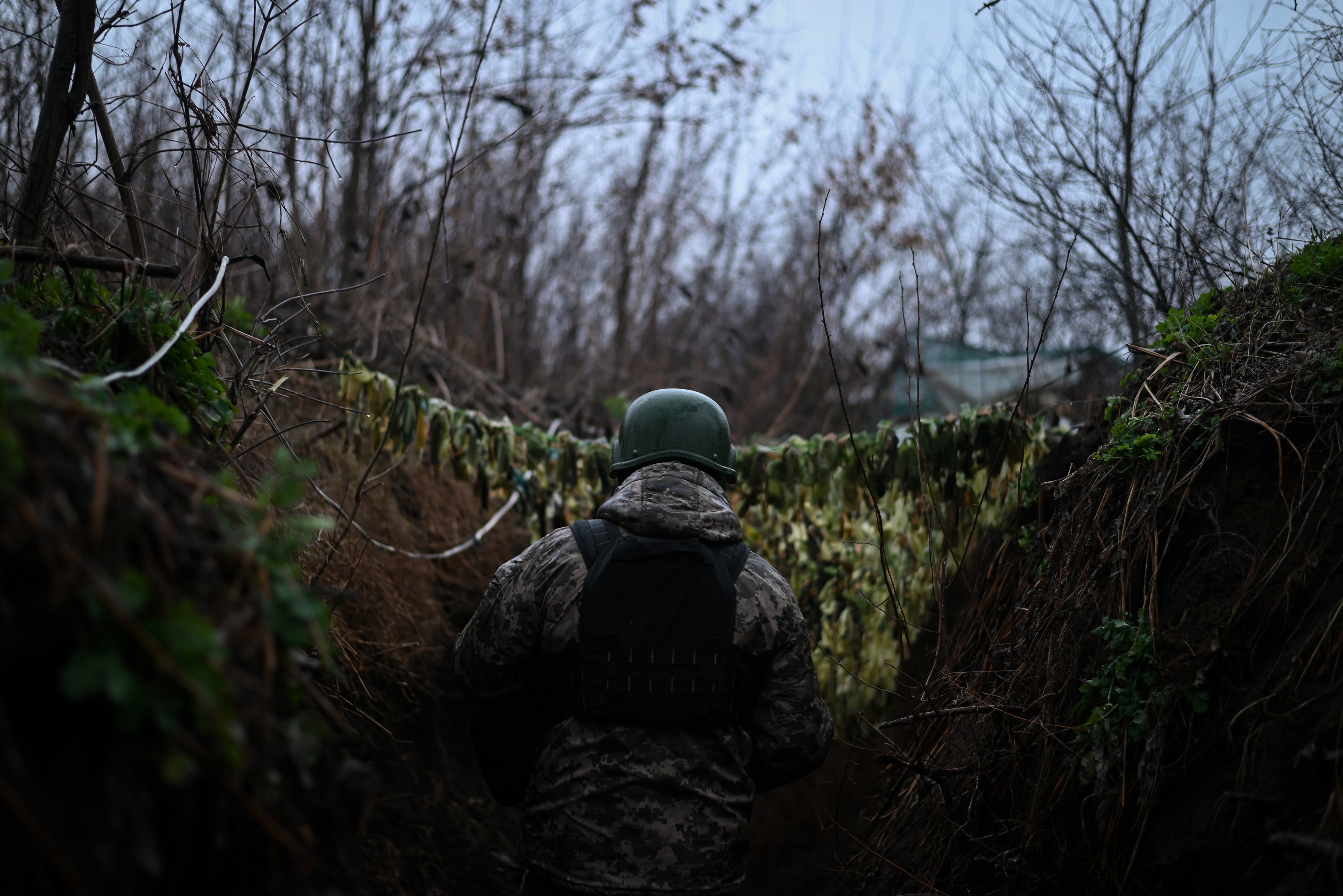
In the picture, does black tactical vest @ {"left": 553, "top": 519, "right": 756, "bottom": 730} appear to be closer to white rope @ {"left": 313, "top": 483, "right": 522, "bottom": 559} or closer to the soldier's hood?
the soldier's hood

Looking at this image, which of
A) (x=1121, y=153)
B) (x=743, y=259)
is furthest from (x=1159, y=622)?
(x=743, y=259)

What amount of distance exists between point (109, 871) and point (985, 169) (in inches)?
207

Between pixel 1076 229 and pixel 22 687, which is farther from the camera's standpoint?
pixel 1076 229

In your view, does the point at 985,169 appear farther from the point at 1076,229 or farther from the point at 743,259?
the point at 743,259

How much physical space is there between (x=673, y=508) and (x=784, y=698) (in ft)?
2.06

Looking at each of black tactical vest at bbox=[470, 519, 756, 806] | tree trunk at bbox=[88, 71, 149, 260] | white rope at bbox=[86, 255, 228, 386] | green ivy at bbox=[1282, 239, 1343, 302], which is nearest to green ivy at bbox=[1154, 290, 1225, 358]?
green ivy at bbox=[1282, 239, 1343, 302]

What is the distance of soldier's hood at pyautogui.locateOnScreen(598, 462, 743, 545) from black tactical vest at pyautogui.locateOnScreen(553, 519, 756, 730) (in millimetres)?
37

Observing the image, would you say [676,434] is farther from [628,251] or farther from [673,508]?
[628,251]

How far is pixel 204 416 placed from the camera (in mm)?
2244

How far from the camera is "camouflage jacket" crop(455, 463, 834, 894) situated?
2.32 meters

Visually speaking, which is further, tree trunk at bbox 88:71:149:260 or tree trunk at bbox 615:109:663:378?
tree trunk at bbox 615:109:663:378

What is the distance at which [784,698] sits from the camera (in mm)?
2531

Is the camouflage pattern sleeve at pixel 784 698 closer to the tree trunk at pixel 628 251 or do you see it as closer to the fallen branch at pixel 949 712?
the fallen branch at pixel 949 712

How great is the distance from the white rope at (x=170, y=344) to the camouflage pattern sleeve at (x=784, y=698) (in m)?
1.54
